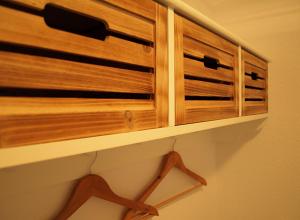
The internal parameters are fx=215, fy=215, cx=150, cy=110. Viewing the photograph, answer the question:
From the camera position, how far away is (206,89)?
0.70 meters

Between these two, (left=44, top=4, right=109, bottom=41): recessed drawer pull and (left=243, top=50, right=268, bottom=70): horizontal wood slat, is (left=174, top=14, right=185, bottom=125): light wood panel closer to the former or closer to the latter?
(left=44, top=4, right=109, bottom=41): recessed drawer pull

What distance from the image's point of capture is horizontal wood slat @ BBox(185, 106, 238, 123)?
616mm

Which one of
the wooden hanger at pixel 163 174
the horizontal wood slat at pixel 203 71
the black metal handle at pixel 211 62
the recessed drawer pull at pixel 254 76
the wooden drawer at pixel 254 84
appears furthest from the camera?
the recessed drawer pull at pixel 254 76

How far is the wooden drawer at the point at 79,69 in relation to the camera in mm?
292

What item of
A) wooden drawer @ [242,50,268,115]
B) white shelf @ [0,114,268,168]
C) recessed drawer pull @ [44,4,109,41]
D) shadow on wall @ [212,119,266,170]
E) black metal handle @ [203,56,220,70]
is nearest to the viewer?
white shelf @ [0,114,268,168]

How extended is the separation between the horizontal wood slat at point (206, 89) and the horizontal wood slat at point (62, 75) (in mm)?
186

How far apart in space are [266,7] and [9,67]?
1.64 m

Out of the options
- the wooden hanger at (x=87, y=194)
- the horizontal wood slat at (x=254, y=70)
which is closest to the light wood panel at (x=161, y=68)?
the wooden hanger at (x=87, y=194)

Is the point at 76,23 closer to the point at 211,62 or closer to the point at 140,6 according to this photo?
the point at 140,6

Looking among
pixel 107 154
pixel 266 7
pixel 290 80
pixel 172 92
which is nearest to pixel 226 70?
pixel 172 92

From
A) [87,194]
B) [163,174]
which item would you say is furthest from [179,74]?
[163,174]

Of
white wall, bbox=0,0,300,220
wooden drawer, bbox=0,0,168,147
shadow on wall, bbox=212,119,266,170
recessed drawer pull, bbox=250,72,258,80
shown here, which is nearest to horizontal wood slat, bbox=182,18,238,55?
wooden drawer, bbox=0,0,168,147

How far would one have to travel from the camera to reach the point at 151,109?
496 mm

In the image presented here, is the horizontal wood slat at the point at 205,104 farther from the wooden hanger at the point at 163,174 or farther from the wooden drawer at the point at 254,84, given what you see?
the wooden hanger at the point at 163,174
